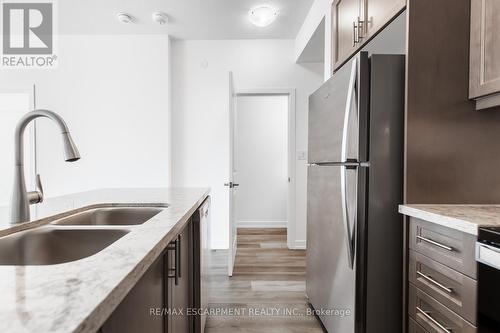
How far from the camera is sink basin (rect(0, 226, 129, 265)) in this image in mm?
953

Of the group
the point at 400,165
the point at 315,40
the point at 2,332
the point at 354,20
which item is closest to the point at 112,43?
the point at 315,40

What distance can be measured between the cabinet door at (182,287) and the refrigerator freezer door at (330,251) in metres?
0.79

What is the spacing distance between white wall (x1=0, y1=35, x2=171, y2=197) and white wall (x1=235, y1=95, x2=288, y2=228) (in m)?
1.58

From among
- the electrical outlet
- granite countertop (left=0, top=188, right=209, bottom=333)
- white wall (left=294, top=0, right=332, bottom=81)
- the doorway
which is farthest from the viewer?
the doorway

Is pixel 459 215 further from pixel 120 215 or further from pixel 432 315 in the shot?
pixel 120 215

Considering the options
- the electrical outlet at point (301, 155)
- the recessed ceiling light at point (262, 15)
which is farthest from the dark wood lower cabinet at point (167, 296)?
the electrical outlet at point (301, 155)

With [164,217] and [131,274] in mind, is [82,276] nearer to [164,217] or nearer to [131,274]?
[131,274]

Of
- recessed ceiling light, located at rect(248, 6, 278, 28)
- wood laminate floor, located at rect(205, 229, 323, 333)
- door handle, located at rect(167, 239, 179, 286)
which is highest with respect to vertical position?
recessed ceiling light, located at rect(248, 6, 278, 28)

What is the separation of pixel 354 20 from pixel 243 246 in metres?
2.83

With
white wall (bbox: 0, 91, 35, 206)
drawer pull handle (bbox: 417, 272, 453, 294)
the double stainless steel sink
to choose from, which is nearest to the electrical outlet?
drawer pull handle (bbox: 417, 272, 453, 294)

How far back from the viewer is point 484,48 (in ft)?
4.14

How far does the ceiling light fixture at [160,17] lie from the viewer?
303 centimetres

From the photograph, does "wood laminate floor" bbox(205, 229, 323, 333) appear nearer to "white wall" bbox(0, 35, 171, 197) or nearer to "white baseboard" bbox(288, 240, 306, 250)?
"white baseboard" bbox(288, 240, 306, 250)

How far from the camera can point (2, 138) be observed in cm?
401
